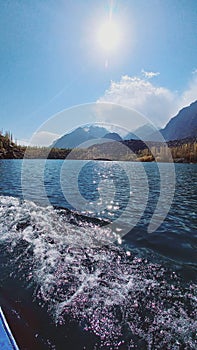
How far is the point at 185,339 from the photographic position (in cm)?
398

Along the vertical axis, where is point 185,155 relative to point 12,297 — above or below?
above

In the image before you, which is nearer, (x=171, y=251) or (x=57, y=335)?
(x=57, y=335)

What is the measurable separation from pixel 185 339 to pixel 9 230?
855 centimetres

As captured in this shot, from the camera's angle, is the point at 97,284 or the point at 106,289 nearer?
the point at 106,289

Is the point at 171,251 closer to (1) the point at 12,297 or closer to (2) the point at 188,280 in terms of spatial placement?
(2) the point at 188,280

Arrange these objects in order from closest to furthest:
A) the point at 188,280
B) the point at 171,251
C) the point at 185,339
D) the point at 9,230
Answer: the point at 185,339 → the point at 188,280 → the point at 171,251 → the point at 9,230

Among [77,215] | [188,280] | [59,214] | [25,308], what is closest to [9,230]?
[59,214]

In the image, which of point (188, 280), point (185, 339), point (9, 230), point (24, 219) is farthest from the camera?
point (24, 219)

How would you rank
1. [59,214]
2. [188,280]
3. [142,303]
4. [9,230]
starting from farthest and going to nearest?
[59,214], [9,230], [188,280], [142,303]

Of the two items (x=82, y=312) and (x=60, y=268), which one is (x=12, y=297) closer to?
(x=60, y=268)

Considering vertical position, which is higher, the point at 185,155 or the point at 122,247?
the point at 185,155

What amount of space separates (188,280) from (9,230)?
831cm

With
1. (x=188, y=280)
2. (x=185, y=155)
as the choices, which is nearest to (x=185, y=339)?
(x=188, y=280)

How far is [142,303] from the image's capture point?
16.5 ft
